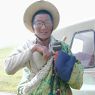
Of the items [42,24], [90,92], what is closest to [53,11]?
[42,24]

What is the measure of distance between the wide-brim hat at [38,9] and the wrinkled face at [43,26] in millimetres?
95

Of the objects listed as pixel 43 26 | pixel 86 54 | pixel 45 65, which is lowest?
pixel 86 54

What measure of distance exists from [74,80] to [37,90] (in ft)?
1.08

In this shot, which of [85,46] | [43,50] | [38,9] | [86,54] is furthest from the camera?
[85,46]

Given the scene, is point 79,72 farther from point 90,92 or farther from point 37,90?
point 90,92

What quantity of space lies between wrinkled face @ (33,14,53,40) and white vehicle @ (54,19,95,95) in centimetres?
140

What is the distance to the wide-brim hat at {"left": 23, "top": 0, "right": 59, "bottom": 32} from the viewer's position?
3793mm

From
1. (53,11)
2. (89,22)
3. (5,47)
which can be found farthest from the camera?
(5,47)

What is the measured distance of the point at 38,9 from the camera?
12.5ft


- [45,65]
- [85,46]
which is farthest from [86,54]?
[45,65]

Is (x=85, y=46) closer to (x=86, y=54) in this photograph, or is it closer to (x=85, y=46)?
(x=85, y=46)

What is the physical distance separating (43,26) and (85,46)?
193 cm

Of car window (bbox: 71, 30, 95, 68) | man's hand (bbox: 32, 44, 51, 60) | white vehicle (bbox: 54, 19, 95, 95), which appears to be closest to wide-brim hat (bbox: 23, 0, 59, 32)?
man's hand (bbox: 32, 44, 51, 60)

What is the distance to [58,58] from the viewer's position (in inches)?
139
